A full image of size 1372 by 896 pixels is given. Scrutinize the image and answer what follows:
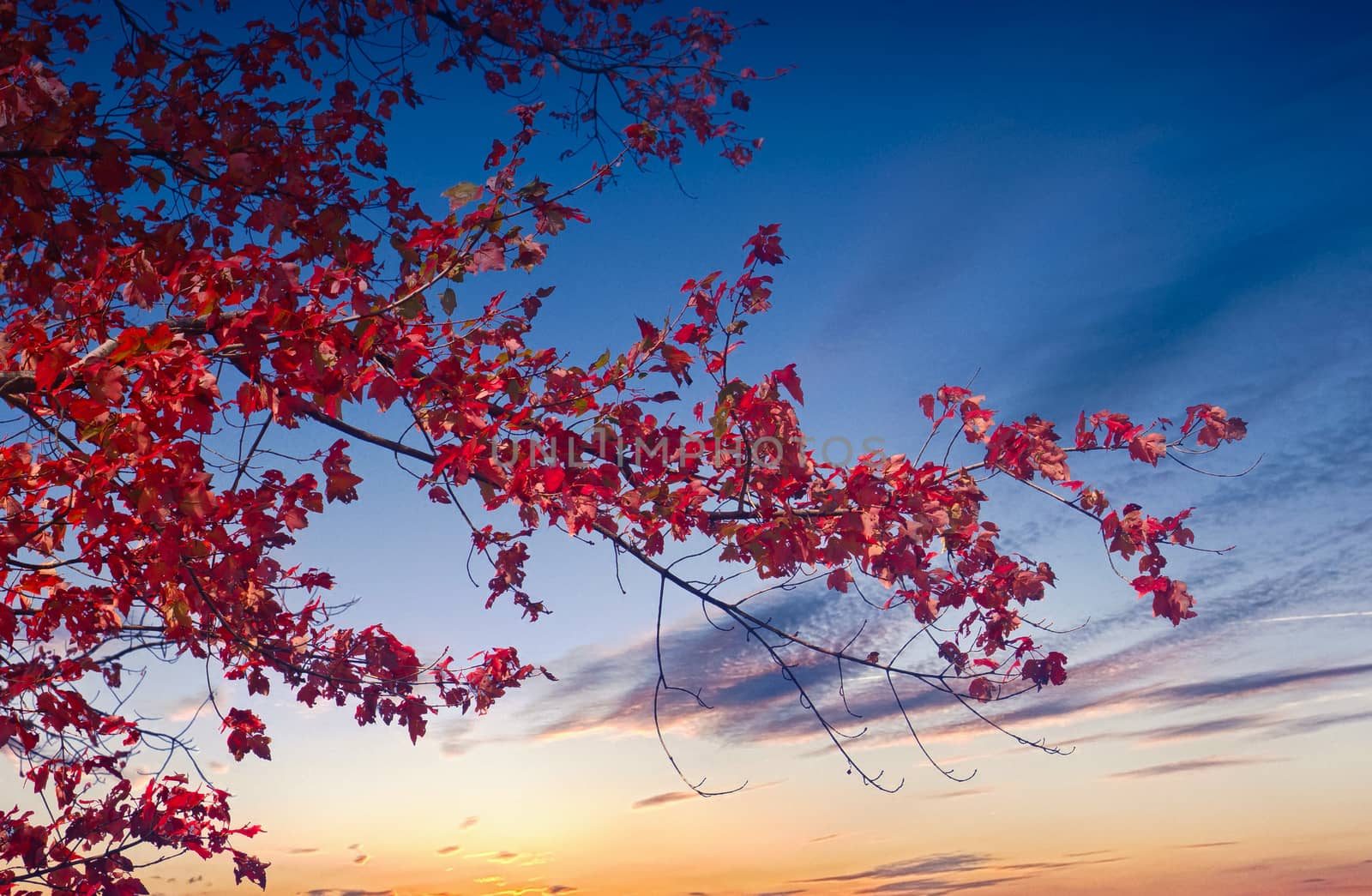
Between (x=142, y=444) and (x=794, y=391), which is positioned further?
(x=794, y=391)

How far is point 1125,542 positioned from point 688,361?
2773 millimetres

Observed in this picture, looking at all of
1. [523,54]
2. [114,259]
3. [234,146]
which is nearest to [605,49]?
[523,54]

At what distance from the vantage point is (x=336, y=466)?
4.45 meters

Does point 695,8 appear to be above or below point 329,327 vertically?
above

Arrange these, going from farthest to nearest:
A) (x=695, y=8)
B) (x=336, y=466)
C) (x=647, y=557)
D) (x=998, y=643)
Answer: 1. (x=695, y=8)
2. (x=998, y=643)
3. (x=647, y=557)
4. (x=336, y=466)

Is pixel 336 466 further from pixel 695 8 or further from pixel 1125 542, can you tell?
pixel 695 8

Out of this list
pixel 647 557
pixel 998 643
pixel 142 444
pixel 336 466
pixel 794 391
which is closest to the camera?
pixel 142 444

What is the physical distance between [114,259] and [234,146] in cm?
87

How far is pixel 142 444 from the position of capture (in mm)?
3609

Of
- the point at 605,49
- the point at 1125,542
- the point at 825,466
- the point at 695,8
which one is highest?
the point at 695,8

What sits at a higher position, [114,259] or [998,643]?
[114,259]

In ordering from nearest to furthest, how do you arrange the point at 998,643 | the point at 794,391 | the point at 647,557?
the point at 794,391 < the point at 647,557 < the point at 998,643

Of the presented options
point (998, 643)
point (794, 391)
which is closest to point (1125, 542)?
point (998, 643)

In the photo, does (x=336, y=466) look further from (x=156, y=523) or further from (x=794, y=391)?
(x=794, y=391)
